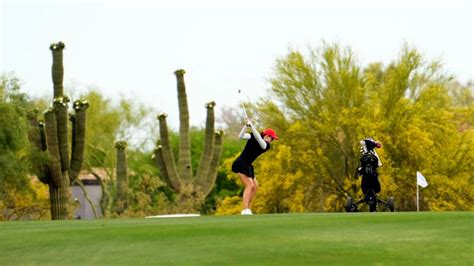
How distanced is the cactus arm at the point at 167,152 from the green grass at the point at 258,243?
3787 cm

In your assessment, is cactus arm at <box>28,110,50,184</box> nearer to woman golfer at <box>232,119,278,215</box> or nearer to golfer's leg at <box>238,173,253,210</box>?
golfer's leg at <box>238,173,253,210</box>

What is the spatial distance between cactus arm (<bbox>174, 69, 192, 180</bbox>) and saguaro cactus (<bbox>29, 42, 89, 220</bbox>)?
560cm

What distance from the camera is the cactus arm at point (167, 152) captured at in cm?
5634

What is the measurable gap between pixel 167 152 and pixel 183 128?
1638 mm

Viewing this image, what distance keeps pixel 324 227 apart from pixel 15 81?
4104 centimetres

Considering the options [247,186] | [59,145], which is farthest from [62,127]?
[247,186]

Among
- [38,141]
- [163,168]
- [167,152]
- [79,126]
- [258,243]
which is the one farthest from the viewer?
[163,168]

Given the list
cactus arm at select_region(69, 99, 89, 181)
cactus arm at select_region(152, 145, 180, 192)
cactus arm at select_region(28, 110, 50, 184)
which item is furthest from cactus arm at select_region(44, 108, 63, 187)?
cactus arm at select_region(152, 145, 180, 192)

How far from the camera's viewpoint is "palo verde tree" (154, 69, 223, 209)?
186 feet

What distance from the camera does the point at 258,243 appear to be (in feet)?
50.8

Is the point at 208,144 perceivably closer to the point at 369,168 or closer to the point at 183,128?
the point at 183,128

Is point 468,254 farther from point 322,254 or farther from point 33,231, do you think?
point 33,231

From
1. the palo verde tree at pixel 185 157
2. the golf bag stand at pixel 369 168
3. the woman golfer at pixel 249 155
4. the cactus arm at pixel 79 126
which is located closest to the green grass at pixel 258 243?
the woman golfer at pixel 249 155

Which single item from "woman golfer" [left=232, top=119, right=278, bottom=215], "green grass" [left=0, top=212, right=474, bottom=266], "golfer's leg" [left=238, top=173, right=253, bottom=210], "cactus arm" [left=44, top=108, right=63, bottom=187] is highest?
"cactus arm" [left=44, top=108, right=63, bottom=187]
